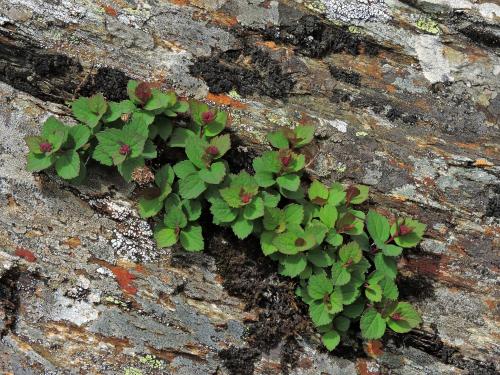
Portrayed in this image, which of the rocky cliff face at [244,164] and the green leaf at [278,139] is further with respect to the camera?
the green leaf at [278,139]

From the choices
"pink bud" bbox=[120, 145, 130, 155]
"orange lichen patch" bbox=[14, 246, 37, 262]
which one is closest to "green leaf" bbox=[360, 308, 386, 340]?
"pink bud" bbox=[120, 145, 130, 155]

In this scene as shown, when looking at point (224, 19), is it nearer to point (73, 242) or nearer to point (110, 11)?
point (110, 11)

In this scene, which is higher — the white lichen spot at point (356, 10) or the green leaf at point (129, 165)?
the white lichen spot at point (356, 10)

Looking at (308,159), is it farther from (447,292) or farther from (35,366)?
(35,366)

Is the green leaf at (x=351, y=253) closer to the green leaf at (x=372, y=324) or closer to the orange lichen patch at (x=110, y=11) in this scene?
the green leaf at (x=372, y=324)

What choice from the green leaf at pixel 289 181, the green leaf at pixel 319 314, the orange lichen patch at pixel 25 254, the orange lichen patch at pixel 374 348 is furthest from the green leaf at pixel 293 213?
the orange lichen patch at pixel 25 254

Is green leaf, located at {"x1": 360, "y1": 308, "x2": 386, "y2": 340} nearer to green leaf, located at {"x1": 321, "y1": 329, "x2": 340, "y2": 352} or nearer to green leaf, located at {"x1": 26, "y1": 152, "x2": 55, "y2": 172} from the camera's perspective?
green leaf, located at {"x1": 321, "y1": 329, "x2": 340, "y2": 352}

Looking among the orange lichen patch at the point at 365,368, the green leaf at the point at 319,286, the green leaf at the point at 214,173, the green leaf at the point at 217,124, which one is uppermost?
the green leaf at the point at 217,124
